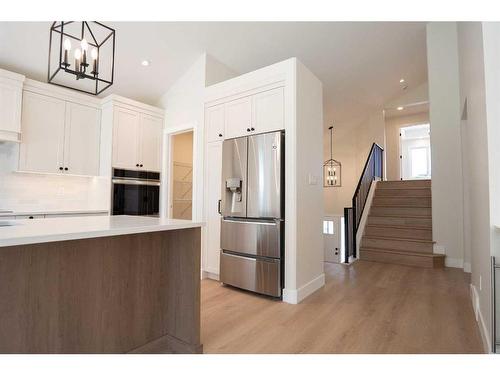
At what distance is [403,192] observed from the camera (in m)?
5.99

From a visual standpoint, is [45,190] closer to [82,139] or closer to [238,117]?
[82,139]

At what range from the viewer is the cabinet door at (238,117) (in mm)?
3285

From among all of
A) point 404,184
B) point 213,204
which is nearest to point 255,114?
point 213,204

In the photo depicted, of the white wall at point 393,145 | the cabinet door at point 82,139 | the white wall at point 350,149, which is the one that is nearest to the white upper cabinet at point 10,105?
the cabinet door at point 82,139

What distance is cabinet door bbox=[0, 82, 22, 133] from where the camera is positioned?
131 inches

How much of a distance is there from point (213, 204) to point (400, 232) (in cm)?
352

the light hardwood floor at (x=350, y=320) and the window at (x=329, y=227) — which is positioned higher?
the window at (x=329, y=227)

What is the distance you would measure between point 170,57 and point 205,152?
153 centimetres

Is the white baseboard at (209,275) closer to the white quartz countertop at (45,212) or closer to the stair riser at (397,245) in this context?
the white quartz countertop at (45,212)

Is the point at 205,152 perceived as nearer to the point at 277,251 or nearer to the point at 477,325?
the point at 277,251

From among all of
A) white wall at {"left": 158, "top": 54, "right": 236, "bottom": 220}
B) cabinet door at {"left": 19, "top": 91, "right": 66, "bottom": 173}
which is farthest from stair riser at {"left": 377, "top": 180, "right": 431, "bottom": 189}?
cabinet door at {"left": 19, "top": 91, "right": 66, "bottom": 173}

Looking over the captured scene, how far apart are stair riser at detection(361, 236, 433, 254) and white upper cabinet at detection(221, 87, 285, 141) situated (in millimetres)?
3087

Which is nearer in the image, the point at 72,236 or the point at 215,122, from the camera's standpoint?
the point at 72,236
